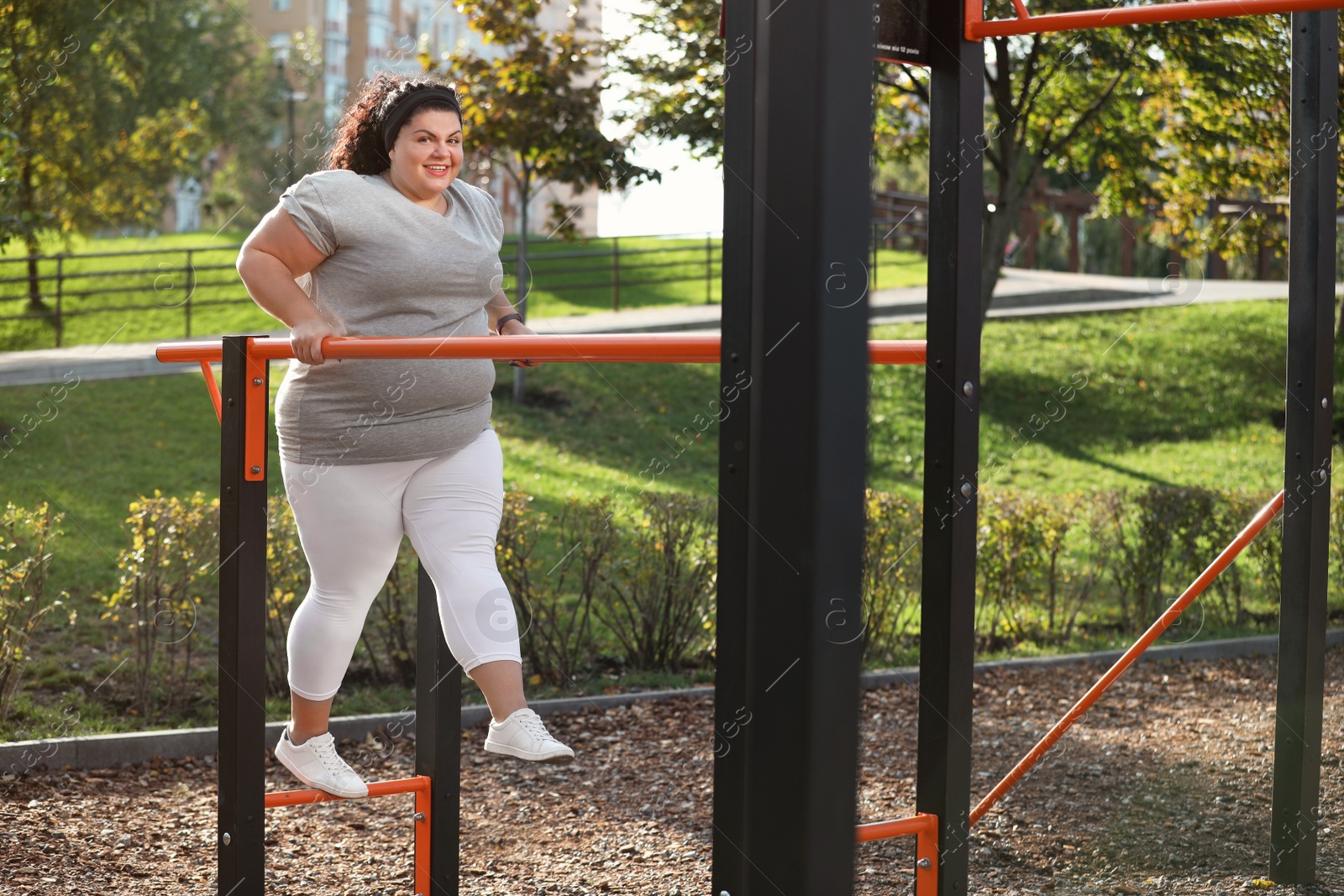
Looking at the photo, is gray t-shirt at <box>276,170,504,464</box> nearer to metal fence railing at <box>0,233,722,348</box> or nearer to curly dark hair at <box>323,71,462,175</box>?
curly dark hair at <box>323,71,462,175</box>

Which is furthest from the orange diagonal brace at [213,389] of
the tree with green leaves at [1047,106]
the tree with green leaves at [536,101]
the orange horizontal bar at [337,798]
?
the tree with green leaves at [1047,106]

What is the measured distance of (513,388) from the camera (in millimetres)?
12398

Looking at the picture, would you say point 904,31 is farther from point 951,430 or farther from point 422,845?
point 422,845

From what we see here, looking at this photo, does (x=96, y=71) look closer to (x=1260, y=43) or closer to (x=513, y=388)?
(x=513, y=388)

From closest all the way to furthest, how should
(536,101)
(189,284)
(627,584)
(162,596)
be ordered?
(162,596) → (627,584) → (536,101) → (189,284)

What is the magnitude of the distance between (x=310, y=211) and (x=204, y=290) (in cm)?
1653

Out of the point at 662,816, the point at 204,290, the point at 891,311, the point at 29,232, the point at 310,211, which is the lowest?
the point at 662,816

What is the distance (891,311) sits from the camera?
15000 millimetres

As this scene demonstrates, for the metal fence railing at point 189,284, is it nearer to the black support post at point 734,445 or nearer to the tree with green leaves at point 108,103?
the tree with green leaves at point 108,103

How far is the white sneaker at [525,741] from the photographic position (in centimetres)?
263

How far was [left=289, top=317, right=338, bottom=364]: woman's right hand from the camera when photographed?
2.65 metres

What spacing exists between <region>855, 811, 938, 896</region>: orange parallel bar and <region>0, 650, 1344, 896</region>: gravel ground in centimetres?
141

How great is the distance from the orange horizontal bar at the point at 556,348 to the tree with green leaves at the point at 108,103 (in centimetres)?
560

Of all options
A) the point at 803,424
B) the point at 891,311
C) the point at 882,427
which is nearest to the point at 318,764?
the point at 803,424
